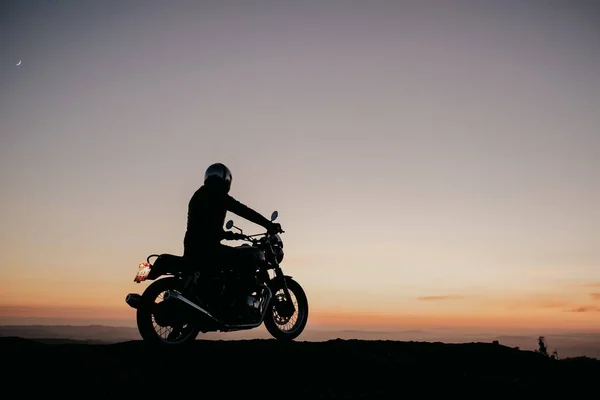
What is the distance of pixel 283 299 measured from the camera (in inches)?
494

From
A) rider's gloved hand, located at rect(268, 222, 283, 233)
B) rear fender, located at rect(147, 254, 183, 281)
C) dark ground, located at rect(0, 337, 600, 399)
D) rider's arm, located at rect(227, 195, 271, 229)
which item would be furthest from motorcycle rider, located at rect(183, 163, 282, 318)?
dark ground, located at rect(0, 337, 600, 399)

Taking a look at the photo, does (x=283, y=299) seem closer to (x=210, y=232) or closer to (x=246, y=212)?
(x=246, y=212)

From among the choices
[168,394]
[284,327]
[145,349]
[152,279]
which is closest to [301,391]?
[168,394]

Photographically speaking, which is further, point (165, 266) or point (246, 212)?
point (246, 212)

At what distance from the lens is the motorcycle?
1023cm

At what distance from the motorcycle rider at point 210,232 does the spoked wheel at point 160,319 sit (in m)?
0.60

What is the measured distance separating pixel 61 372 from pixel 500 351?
309 inches

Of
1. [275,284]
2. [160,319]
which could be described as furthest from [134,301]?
[275,284]

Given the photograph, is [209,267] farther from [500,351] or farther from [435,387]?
[500,351]

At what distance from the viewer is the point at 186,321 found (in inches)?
416

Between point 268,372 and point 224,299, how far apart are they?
9.90 ft

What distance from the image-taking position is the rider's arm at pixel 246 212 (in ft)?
38.3

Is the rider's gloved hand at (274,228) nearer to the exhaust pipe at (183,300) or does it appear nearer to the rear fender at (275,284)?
the rear fender at (275,284)

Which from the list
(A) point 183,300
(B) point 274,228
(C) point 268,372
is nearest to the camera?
(C) point 268,372
